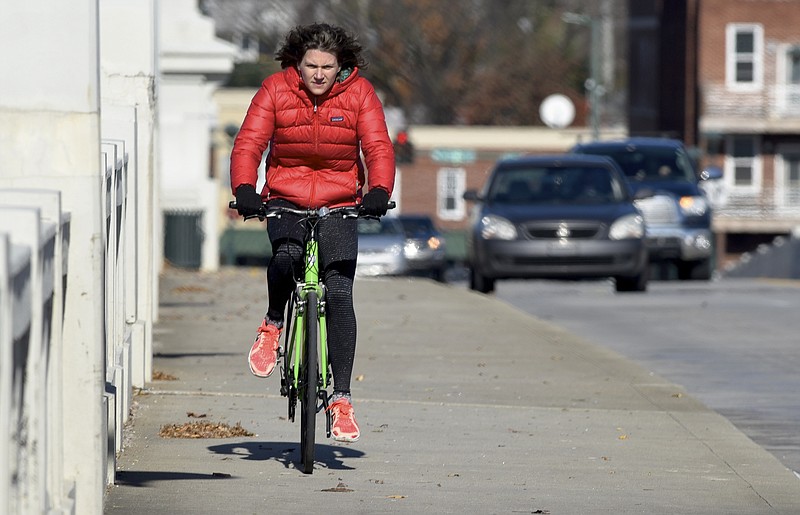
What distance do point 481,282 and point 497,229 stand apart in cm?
104

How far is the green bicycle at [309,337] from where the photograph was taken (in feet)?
24.9

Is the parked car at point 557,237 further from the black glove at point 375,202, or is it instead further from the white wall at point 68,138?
the white wall at point 68,138

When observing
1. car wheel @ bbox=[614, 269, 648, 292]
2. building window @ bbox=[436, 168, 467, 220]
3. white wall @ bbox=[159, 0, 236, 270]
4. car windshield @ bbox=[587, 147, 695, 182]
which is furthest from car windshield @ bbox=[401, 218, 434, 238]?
building window @ bbox=[436, 168, 467, 220]

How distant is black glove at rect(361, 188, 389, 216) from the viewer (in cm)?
745

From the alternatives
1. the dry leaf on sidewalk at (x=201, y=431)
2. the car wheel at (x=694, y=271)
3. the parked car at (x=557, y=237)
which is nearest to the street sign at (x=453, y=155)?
the car wheel at (x=694, y=271)

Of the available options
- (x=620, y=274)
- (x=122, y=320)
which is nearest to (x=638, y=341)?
(x=620, y=274)

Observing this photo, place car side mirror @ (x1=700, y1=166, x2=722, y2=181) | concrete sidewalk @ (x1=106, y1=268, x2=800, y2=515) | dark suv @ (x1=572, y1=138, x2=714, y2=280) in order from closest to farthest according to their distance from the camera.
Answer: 1. concrete sidewalk @ (x1=106, y1=268, x2=800, y2=515)
2. dark suv @ (x1=572, y1=138, x2=714, y2=280)
3. car side mirror @ (x1=700, y1=166, x2=722, y2=181)

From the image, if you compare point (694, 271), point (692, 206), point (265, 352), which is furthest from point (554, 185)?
point (265, 352)

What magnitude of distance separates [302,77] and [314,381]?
3.94 ft

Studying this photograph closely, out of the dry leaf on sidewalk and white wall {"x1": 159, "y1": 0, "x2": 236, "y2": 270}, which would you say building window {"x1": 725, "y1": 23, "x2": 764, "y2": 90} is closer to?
white wall {"x1": 159, "y1": 0, "x2": 236, "y2": 270}

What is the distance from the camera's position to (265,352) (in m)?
7.90

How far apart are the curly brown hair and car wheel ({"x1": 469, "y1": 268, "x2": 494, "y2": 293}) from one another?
1466 cm

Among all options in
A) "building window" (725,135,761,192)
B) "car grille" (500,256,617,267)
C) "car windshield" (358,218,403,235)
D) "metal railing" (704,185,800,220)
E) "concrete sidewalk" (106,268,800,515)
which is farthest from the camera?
"building window" (725,135,761,192)

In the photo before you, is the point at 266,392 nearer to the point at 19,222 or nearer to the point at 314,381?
the point at 314,381
